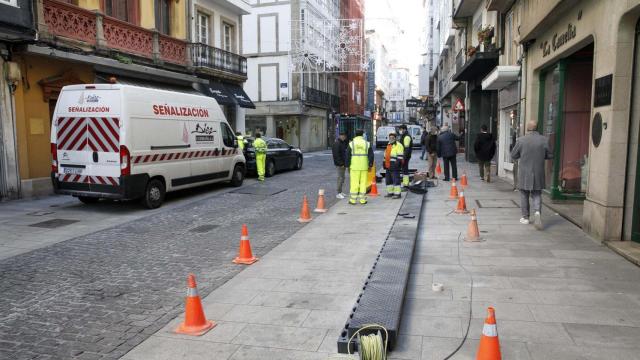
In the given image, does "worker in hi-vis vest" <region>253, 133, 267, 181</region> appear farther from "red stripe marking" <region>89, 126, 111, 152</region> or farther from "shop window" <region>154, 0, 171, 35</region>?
"red stripe marking" <region>89, 126, 111, 152</region>

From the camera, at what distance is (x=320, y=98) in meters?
42.6

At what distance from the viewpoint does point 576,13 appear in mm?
8922

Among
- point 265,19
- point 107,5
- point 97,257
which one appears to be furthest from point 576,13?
point 265,19

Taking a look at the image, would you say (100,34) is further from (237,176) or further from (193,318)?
(193,318)

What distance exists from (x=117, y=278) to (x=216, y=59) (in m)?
17.8

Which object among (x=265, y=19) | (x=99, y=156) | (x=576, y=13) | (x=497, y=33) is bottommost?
(x=99, y=156)

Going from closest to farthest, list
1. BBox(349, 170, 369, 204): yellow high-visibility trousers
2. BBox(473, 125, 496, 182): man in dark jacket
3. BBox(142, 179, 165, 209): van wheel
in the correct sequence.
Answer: BBox(142, 179, 165, 209): van wheel < BBox(349, 170, 369, 204): yellow high-visibility trousers < BBox(473, 125, 496, 182): man in dark jacket

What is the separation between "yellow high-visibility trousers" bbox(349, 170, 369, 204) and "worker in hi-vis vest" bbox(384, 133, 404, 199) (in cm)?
117

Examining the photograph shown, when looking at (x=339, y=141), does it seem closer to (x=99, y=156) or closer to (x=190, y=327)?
(x=99, y=156)

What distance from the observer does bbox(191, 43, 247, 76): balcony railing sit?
21.0m

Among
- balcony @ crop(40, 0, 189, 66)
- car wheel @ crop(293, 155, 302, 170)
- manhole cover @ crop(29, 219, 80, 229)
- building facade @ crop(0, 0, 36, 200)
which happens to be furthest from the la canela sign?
balcony @ crop(40, 0, 189, 66)

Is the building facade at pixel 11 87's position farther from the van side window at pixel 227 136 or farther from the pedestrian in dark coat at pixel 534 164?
the pedestrian in dark coat at pixel 534 164

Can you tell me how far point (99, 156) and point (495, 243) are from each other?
8170 millimetres

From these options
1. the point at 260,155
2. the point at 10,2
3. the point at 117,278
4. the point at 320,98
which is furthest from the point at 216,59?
the point at 320,98
